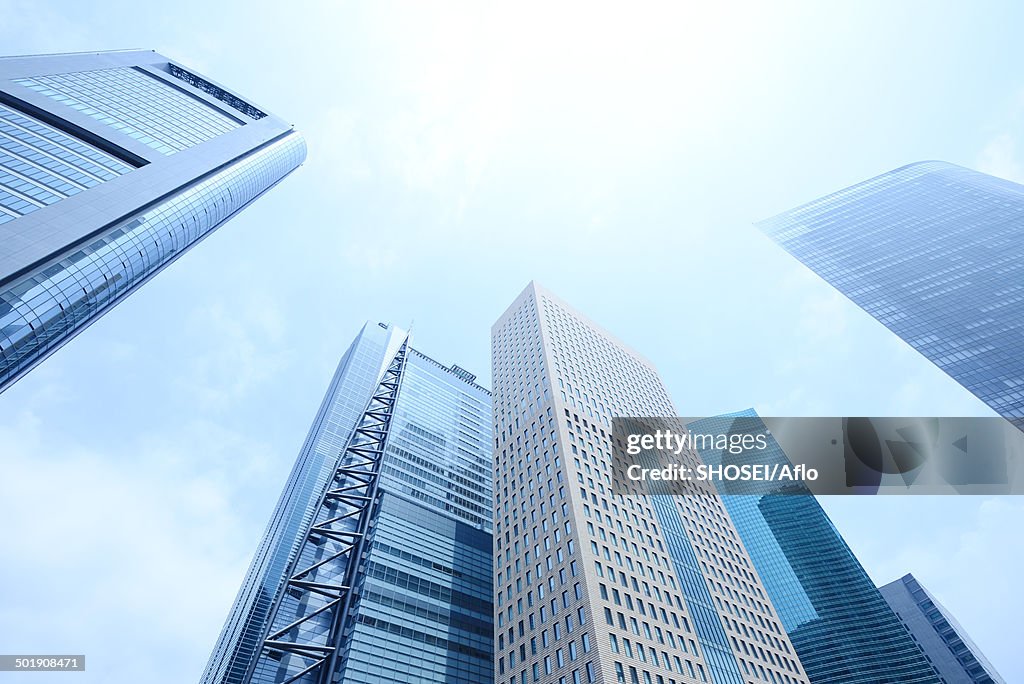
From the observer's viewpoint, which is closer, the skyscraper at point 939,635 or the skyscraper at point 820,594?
the skyscraper at point 820,594

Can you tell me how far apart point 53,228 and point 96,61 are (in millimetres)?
62455

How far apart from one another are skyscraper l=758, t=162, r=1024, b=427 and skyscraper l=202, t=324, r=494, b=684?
280 ft

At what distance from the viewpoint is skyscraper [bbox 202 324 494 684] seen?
59.0 meters

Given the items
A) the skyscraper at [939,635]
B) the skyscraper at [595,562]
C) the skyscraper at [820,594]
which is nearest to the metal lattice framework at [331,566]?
the skyscraper at [595,562]

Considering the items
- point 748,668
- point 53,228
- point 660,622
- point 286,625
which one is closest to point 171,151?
point 53,228

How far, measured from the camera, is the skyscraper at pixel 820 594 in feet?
471

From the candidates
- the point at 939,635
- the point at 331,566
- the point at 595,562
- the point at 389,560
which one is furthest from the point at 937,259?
the point at 331,566

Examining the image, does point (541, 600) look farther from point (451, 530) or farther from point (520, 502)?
point (451, 530)

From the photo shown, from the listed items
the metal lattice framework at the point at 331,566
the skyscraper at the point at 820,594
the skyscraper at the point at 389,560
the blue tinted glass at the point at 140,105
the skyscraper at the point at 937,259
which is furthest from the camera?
the skyscraper at the point at 820,594

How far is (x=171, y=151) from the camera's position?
84688mm

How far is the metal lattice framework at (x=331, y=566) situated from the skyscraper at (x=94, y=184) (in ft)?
119

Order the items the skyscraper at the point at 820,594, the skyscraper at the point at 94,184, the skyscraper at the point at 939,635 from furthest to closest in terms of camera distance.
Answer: the skyscraper at the point at 939,635, the skyscraper at the point at 820,594, the skyscraper at the point at 94,184

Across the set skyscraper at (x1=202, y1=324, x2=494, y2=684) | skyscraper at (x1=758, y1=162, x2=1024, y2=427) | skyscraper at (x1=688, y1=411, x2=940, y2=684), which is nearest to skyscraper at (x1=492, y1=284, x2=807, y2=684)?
skyscraper at (x1=202, y1=324, x2=494, y2=684)

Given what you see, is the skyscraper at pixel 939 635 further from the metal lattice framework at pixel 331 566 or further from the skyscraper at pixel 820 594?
the metal lattice framework at pixel 331 566
